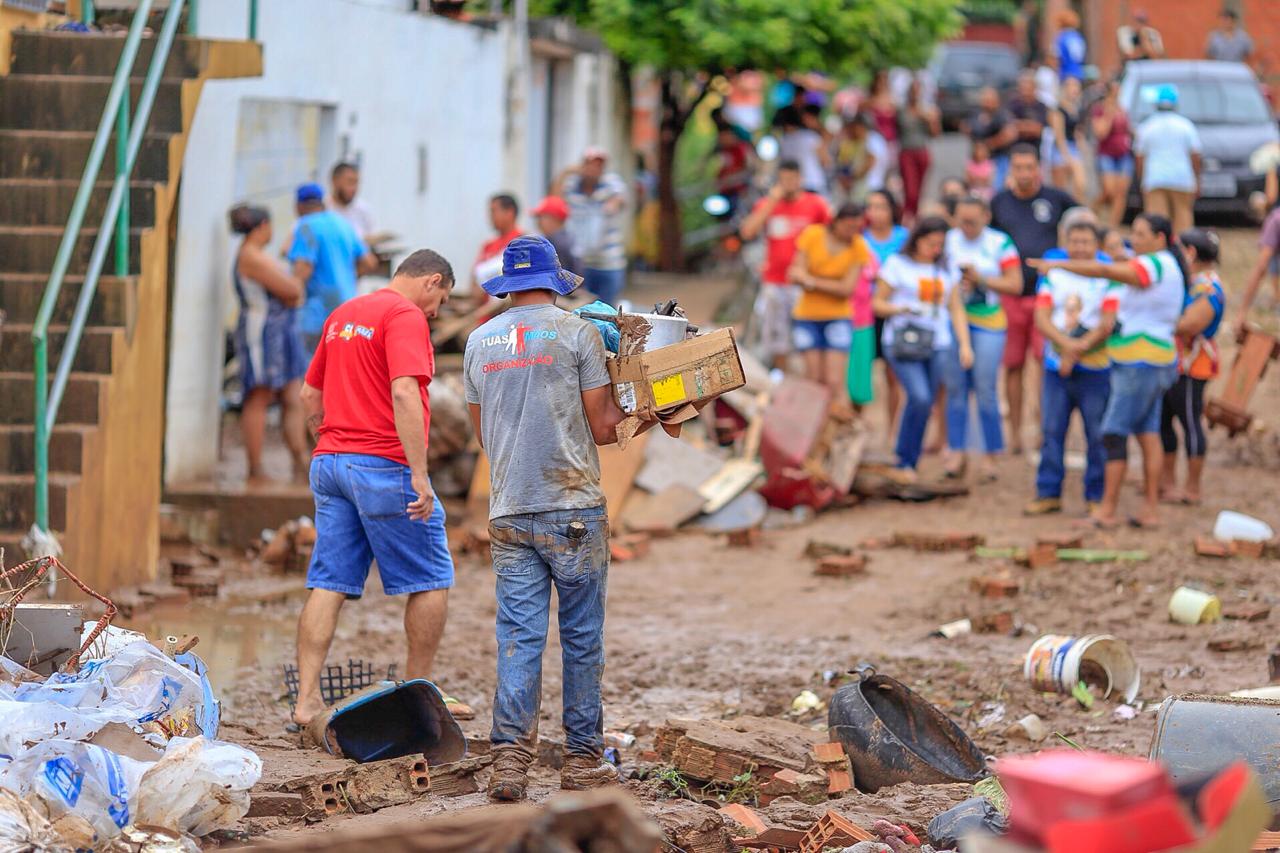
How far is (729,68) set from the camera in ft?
67.8

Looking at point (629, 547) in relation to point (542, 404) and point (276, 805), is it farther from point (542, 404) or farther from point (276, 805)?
point (276, 805)

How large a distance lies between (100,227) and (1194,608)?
635 cm

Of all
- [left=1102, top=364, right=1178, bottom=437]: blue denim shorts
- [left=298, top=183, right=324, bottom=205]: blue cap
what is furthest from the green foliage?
[left=1102, top=364, right=1178, bottom=437]: blue denim shorts

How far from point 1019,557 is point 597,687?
15.3 ft

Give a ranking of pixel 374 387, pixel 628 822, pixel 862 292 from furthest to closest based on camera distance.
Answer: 1. pixel 862 292
2. pixel 374 387
3. pixel 628 822

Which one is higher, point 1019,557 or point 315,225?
point 315,225

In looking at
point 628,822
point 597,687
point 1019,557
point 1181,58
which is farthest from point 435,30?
point 1181,58

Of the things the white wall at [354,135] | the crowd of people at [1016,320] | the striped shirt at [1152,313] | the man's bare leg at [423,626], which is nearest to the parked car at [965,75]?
the white wall at [354,135]

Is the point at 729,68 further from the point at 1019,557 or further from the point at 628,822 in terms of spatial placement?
the point at 628,822

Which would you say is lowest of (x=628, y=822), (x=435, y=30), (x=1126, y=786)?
(x=628, y=822)

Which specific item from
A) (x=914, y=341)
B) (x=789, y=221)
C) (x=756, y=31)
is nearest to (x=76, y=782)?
(x=914, y=341)

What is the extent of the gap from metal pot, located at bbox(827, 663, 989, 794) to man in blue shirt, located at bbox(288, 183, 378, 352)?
5.67 meters

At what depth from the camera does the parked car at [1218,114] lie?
1958 cm

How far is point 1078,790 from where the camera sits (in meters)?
2.85
